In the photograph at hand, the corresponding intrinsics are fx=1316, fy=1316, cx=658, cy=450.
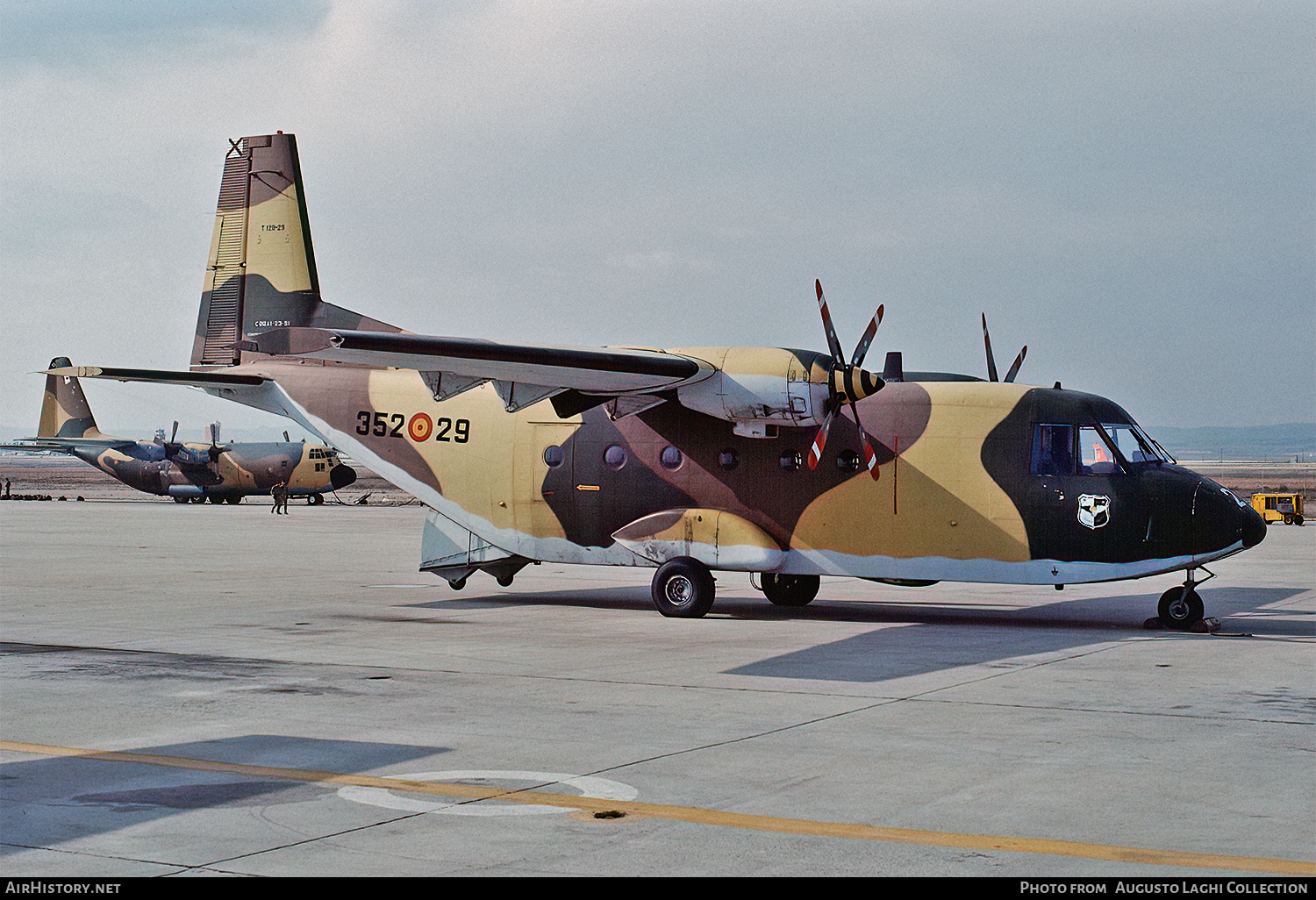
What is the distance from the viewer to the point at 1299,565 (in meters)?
30.2

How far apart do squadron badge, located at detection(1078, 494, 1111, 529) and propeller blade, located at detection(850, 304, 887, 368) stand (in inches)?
142

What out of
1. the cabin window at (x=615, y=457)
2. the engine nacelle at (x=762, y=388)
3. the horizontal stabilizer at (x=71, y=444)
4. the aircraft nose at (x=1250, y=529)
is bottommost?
the aircraft nose at (x=1250, y=529)

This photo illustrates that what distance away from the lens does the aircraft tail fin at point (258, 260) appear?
78.8ft

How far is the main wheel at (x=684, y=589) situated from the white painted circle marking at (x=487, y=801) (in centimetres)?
1074

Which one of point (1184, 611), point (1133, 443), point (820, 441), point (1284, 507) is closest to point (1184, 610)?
point (1184, 611)

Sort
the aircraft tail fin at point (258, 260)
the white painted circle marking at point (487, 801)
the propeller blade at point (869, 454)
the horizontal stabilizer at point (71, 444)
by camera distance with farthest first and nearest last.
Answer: the horizontal stabilizer at point (71, 444) < the aircraft tail fin at point (258, 260) < the propeller blade at point (869, 454) < the white painted circle marking at point (487, 801)

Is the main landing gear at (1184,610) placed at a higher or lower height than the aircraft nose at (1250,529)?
lower

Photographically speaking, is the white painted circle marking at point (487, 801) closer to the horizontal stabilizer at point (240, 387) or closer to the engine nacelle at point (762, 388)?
the engine nacelle at point (762, 388)

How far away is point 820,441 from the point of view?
724 inches

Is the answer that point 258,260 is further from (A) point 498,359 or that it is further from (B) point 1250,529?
(B) point 1250,529

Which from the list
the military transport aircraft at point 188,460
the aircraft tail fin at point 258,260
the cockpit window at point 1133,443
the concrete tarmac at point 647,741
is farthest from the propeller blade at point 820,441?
the military transport aircraft at point 188,460

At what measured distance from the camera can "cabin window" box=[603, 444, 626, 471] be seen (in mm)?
20406

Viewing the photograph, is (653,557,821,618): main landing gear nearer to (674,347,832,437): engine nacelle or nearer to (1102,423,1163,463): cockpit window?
(674,347,832,437): engine nacelle

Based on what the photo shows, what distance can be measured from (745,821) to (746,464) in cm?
1234
